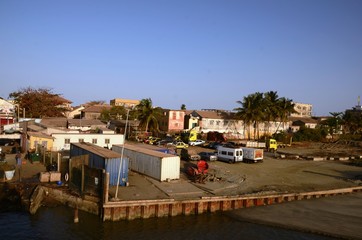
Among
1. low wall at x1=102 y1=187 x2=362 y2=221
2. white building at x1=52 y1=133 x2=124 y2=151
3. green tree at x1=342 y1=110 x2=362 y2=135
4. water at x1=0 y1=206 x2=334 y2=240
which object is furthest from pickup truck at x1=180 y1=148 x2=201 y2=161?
green tree at x1=342 y1=110 x2=362 y2=135

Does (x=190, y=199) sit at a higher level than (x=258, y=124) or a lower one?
lower

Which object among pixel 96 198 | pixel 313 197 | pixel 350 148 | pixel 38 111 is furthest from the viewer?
pixel 38 111

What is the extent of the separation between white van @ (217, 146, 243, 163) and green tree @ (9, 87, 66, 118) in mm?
58351

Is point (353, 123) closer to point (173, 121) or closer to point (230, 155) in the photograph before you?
point (173, 121)

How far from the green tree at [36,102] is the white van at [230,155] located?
2297 inches

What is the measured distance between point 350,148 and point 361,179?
131 feet

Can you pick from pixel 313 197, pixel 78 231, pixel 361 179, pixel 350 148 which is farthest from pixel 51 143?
pixel 350 148

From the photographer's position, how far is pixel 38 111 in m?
82.5

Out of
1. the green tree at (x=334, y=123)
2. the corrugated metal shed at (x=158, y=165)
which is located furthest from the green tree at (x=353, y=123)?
the corrugated metal shed at (x=158, y=165)

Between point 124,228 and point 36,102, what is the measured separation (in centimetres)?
7161

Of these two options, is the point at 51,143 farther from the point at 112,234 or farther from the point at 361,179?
the point at 361,179

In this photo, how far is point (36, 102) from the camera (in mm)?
82188

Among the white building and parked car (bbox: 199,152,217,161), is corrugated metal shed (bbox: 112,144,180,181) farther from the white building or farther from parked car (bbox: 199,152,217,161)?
the white building

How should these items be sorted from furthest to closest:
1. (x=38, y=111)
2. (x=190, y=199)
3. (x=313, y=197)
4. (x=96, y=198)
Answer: (x=38, y=111) < (x=313, y=197) < (x=190, y=199) < (x=96, y=198)
